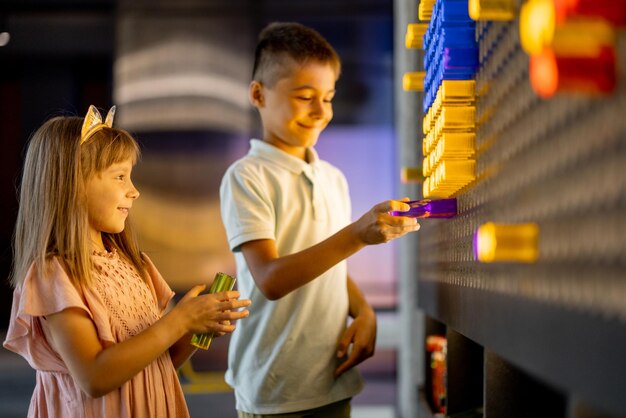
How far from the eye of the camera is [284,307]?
1.55 meters

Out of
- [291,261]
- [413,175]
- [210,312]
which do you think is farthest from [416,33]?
[210,312]

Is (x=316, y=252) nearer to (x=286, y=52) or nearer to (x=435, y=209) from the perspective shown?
(x=435, y=209)

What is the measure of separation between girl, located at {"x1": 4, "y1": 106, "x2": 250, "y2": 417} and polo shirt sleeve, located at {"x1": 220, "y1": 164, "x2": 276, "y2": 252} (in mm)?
192

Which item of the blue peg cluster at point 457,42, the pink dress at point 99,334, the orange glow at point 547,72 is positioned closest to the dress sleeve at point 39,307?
the pink dress at point 99,334

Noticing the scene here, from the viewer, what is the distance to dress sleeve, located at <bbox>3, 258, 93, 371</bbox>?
4.05 ft

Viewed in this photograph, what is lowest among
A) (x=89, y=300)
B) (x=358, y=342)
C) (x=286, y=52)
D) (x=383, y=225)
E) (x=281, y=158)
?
(x=358, y=342)

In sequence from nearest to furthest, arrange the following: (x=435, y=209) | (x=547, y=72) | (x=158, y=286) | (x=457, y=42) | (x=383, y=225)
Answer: (x=547, y=72)
(x=457, y=42)
(x=435, y=209)
(x=383, y=225)
(x=158, y=286)

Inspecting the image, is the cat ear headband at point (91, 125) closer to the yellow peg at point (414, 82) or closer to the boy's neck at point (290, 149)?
the boy's neck at point (290, 149)

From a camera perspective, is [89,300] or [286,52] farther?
[286,52]

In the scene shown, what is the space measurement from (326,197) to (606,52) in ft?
3.96

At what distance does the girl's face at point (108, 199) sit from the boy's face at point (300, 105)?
385mm

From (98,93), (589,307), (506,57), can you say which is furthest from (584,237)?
(98,93)

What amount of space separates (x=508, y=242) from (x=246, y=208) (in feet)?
3.20

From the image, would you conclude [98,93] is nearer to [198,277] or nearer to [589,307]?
[198,277]
